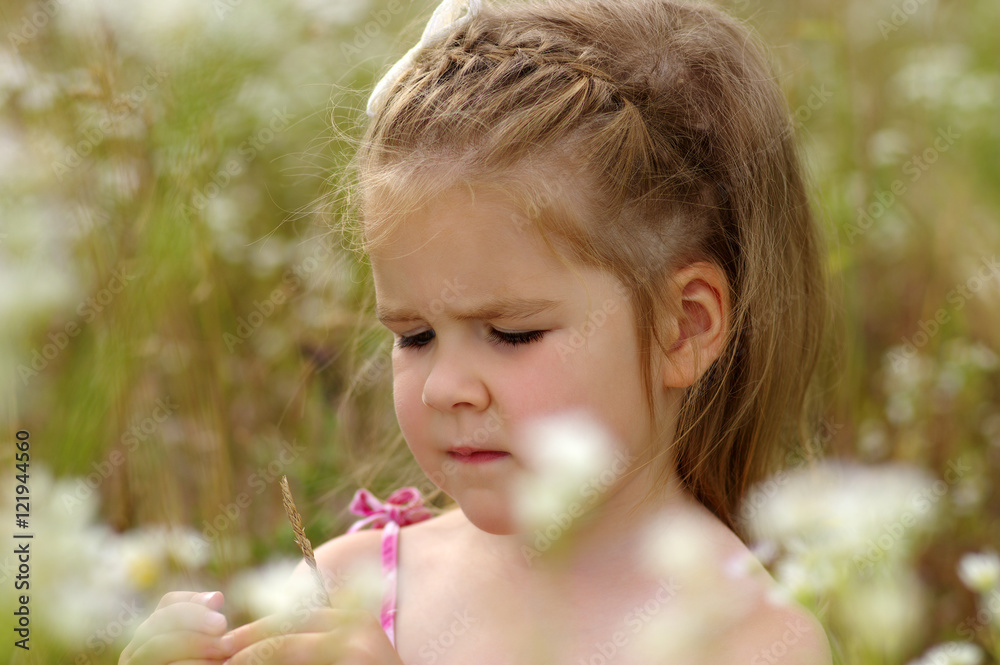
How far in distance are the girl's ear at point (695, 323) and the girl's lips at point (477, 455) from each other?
0.24 m

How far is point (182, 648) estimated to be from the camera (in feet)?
3.38

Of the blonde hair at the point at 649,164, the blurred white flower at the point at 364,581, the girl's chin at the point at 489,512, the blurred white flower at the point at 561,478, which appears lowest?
the blurred white flower at the point at 364,581

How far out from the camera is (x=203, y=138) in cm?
146

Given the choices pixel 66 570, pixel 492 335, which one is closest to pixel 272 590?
pixel 66 570

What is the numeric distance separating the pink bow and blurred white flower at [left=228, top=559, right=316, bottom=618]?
0.15 metres

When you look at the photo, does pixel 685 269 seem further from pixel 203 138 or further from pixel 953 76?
pixel 953 76

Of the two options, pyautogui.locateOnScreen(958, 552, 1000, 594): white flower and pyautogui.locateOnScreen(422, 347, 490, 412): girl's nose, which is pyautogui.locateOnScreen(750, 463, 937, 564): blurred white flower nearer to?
pyautogui.locateOnScreen(958, 552, 1000, 594): white flower

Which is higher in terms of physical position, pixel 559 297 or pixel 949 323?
pixel 559 297

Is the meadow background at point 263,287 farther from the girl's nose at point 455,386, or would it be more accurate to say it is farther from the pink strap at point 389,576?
the girl's nose at point 455,386

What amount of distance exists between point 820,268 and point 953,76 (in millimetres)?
1014

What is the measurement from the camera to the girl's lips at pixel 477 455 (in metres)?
1.15

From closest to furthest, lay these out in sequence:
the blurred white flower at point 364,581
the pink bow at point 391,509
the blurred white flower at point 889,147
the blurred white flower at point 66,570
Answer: the blurred white flower at point 66,570, the blurred white flower at point 364,581, the pink bow at point 391,509, the blurred white flower at point 889,147

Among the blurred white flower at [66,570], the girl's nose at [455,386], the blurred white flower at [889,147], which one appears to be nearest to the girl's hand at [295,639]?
the blurred white flower at [66,570]

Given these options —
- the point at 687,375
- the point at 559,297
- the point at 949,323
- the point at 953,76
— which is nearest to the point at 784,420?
the point at 687,375
